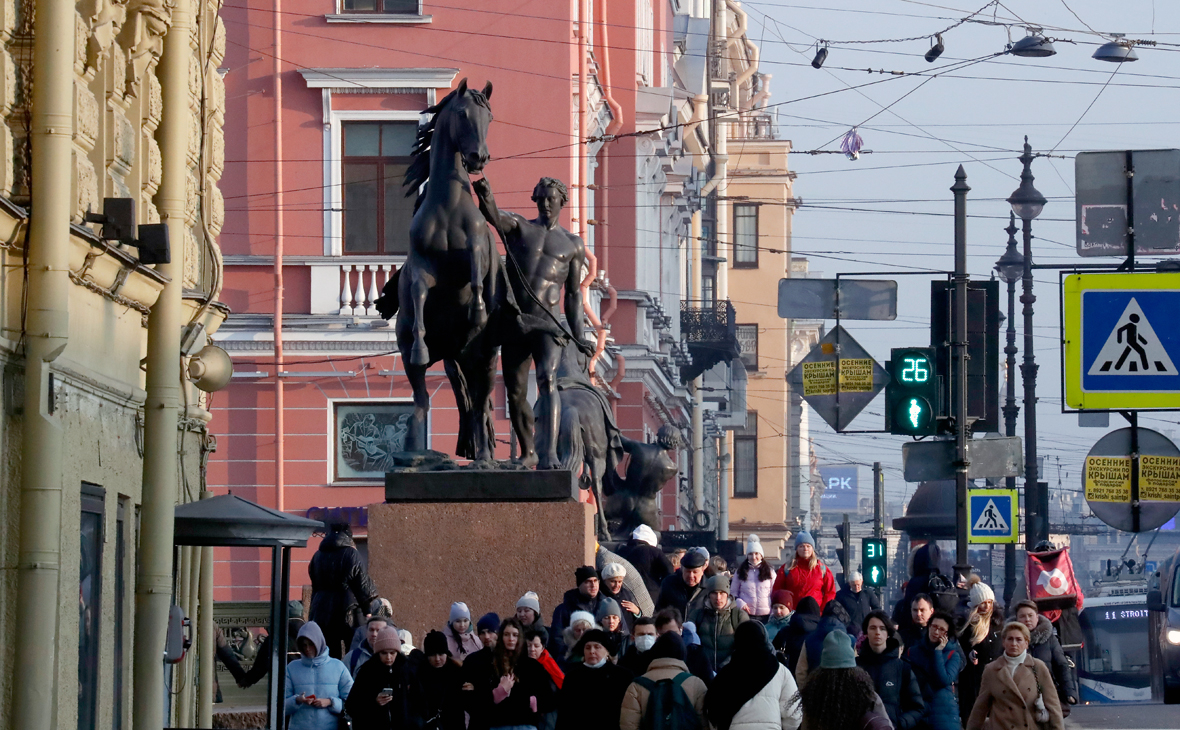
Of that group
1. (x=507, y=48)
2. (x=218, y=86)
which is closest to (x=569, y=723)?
(x=218, y=86)

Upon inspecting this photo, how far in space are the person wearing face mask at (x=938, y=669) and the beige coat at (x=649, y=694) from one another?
238cm

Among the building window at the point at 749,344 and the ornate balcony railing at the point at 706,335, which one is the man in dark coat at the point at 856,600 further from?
the building window at the point at 749,344

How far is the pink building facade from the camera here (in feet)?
104

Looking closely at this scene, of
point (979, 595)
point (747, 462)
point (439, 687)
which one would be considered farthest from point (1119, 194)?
point (747, 462)

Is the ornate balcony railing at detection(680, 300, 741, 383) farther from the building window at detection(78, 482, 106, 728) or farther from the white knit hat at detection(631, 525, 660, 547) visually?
the building window at detection(78, 482, 106, 728)

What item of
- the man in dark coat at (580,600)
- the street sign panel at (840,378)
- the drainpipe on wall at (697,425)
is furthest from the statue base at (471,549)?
the drainpipe on wall at (697,425)

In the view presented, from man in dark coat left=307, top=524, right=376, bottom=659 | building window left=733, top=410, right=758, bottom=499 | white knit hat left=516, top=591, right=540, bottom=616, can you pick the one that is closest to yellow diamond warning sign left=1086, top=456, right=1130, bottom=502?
white knit hat left=516, top=591, right=540, bottom=616

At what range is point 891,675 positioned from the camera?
41.8 feet

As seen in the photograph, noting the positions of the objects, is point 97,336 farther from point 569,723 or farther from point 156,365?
point 569,723

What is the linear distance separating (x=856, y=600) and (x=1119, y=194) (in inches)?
183

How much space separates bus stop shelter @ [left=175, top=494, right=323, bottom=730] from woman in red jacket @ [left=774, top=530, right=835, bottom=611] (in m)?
5.38

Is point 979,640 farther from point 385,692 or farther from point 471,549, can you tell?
point 385,692

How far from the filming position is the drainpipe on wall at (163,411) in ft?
37.5

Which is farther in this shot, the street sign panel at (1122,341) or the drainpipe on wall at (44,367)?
the street sign panel at (1122,341)
